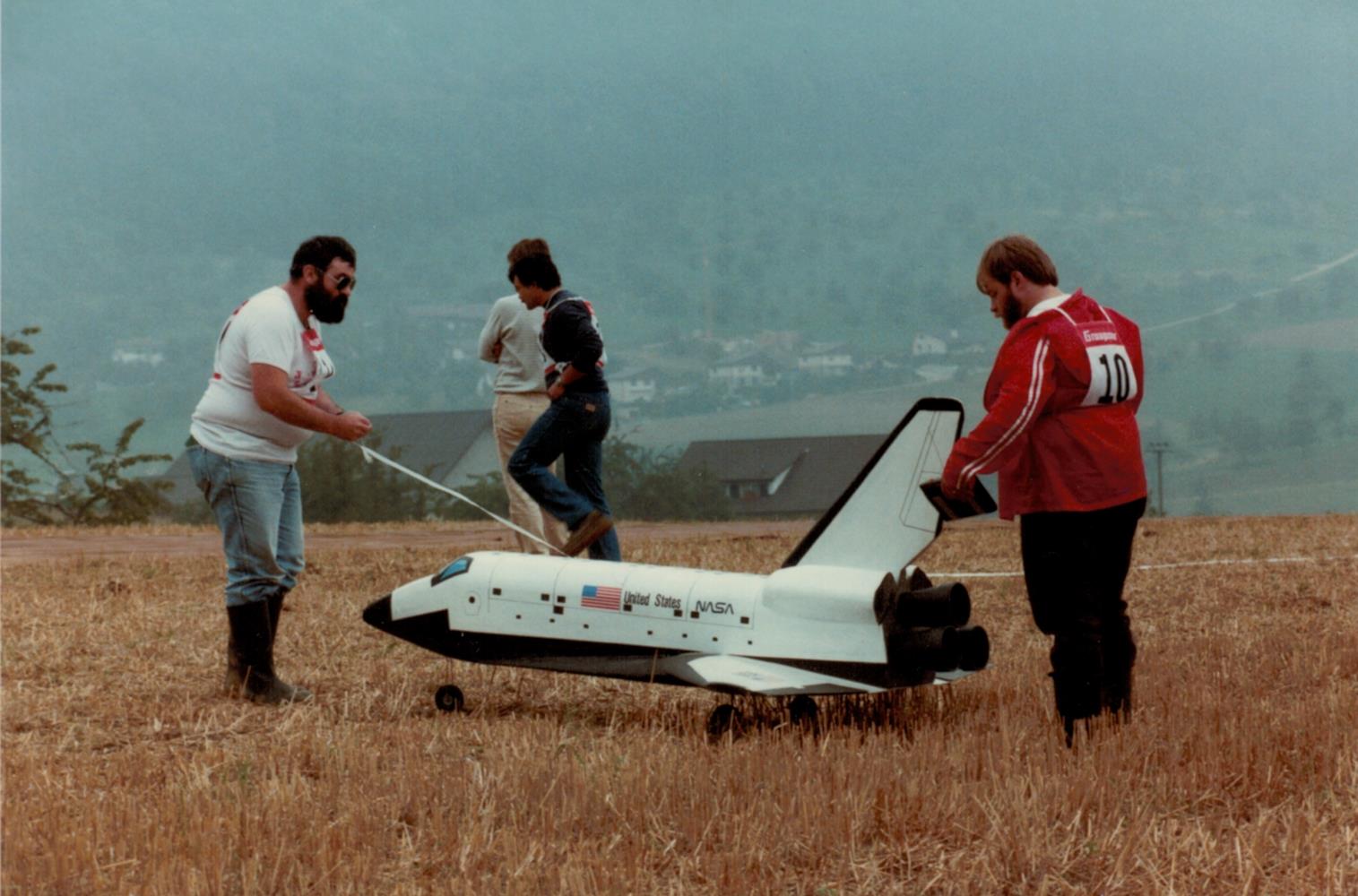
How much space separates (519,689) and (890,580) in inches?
106

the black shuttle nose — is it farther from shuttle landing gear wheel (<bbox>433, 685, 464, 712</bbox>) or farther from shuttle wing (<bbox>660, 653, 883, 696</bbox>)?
shuttle wing (<bbox>660, 653, 883, 696</bbox>)

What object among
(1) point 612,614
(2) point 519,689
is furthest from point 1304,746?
(2) point 519,689

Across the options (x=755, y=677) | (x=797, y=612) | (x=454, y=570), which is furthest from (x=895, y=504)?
(x=454, y=570)

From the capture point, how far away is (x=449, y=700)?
793cm

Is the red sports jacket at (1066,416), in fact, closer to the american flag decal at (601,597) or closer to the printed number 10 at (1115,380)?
the printed number 10 at (1115,380)

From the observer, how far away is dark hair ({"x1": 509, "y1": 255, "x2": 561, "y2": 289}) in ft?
33.6

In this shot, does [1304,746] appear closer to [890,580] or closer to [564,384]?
[890,580]

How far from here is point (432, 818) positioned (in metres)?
5.17

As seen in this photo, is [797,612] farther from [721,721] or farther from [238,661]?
[238,661]

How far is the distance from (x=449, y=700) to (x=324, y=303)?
226cm

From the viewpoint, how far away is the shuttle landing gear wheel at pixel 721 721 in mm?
6820

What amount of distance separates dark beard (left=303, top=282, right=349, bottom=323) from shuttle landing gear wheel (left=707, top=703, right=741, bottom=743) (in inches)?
122

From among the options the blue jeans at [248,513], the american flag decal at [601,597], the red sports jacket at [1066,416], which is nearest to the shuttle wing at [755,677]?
the american flag decal at [601,597]

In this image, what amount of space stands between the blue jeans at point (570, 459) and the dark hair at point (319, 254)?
93.6 inches
